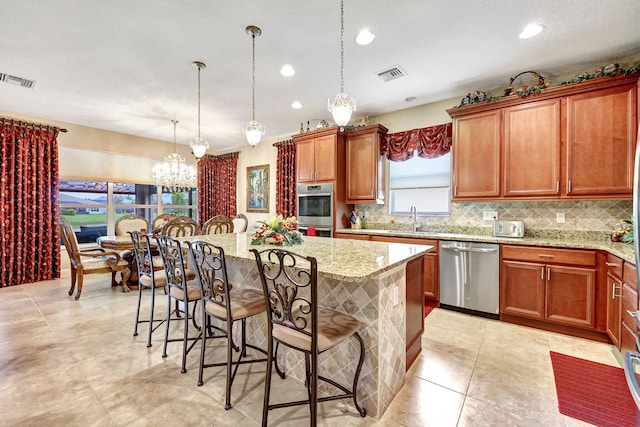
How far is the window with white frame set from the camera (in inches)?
164

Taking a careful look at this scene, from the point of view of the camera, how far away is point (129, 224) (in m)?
5.07

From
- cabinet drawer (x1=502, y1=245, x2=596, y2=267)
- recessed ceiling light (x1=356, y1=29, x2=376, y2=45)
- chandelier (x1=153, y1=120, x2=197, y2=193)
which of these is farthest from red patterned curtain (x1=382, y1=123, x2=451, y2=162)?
chandelier (x1=153, y1=120, x2=197, y2=193)

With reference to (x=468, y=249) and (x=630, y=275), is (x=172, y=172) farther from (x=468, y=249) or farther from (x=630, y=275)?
(x=630, y=275)

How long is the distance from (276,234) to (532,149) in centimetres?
298

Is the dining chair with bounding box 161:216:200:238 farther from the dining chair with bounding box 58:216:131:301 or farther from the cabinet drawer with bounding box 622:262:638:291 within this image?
the cabinet drawer with bounding box 622:262:638:291

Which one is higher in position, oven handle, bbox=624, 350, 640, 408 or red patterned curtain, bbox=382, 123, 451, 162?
red patterned curtain, bbox=382, 123, 451, 162

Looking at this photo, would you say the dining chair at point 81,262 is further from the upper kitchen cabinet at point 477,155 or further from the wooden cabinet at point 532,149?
the wooden cabinet at point 532,149

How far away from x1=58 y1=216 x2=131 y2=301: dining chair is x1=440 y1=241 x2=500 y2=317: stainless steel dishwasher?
4.52 metres

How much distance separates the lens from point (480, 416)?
1739 mm

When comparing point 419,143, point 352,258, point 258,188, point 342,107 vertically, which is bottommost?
point 352,258

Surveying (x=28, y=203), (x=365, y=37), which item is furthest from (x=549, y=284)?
(x=28, y=203)

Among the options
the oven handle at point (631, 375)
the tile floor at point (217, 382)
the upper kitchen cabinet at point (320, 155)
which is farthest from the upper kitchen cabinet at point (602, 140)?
the upper kitchen cabinet at point (320, 155)

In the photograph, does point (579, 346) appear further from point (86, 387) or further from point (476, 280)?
point (86, 387)

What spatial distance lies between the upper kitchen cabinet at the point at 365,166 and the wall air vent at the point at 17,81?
424 centimetres
